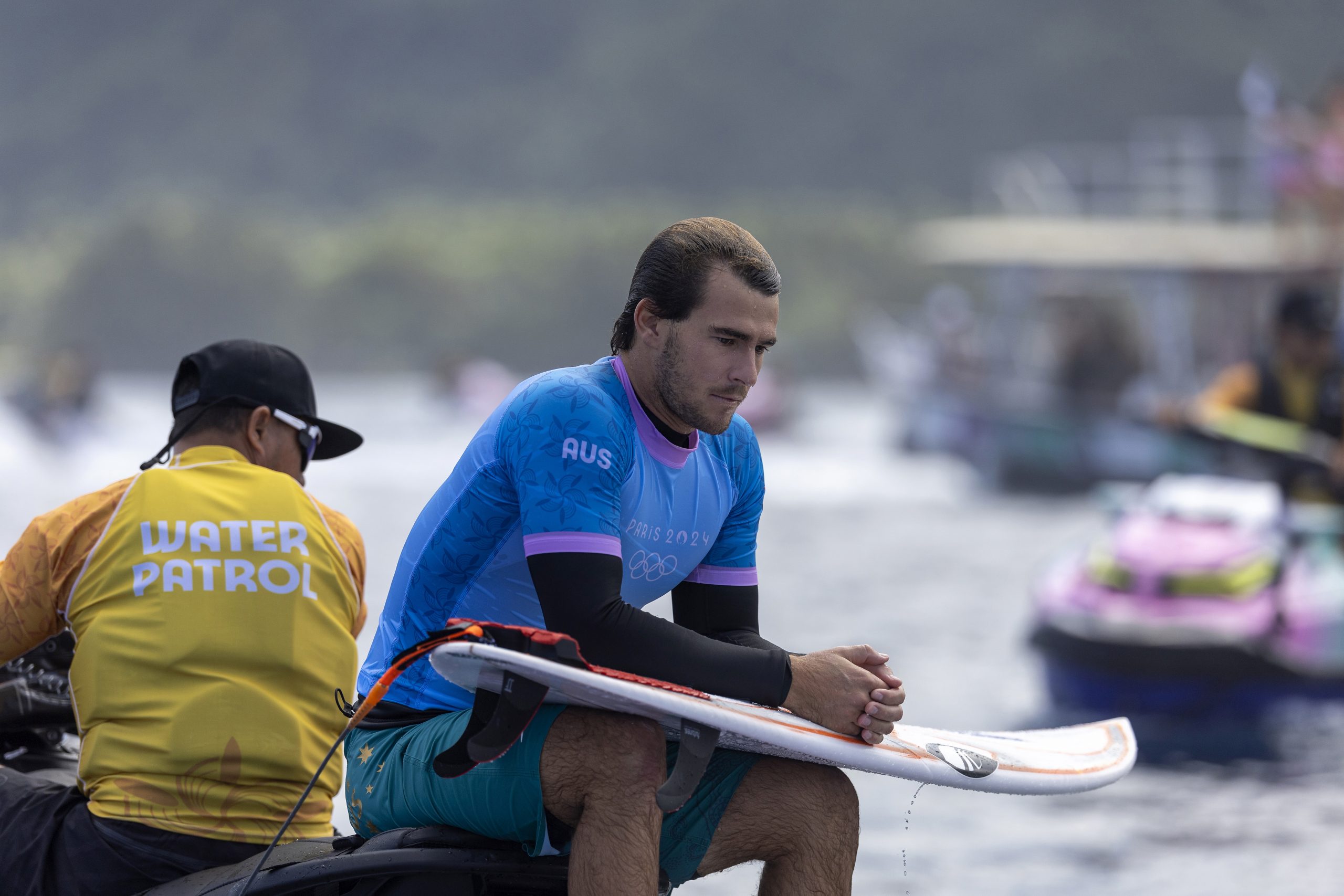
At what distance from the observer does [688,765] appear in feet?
7.59

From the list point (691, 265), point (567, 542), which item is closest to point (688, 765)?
point (567, 542)

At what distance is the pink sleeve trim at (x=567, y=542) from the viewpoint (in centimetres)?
241

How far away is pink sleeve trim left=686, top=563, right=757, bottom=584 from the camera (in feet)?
9.26

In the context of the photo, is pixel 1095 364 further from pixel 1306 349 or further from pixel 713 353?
pixel 713 353

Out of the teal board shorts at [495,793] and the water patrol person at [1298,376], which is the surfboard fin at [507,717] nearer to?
the teal board shorts at [495,793]

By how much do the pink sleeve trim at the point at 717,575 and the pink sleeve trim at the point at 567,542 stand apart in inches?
17.1

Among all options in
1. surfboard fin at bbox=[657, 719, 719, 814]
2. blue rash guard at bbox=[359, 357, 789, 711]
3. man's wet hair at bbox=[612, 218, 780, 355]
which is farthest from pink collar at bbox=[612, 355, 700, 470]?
surfboard fin at bbox=[657, 719, 719, 814]

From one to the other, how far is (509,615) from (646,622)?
319 mm

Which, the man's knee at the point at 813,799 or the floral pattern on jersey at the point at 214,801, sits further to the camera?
the floral pattern on jersey at the point at 214,801

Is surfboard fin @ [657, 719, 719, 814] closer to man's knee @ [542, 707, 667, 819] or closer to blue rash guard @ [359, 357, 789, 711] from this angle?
man's knee @ [542, 707, 667, 819]

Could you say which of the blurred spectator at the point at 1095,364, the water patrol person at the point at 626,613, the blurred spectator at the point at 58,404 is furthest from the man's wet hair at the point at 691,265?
the blurred spectator at the point at 58,404

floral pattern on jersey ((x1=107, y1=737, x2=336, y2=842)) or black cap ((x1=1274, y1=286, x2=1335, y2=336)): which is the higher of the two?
black cap ((x1=1274, y1=286, x2=1335, y2=336))

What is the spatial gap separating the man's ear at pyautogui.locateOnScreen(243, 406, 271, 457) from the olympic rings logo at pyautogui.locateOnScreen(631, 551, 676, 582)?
2.73ft

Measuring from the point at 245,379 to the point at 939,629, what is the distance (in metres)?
12.3
